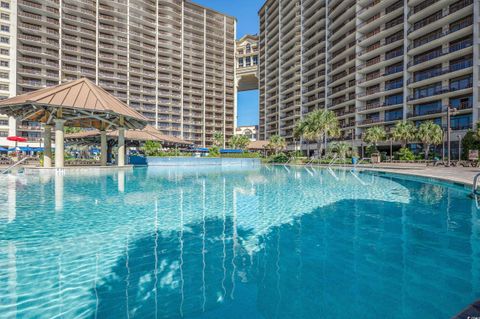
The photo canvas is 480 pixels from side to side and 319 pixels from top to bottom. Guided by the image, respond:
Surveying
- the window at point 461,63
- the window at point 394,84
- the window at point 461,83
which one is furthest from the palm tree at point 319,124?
the window at point 461,63

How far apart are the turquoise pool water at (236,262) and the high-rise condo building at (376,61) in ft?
91.8

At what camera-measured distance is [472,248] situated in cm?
509

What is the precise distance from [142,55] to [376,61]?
61.4m

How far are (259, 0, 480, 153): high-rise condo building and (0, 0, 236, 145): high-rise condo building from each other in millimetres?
21571

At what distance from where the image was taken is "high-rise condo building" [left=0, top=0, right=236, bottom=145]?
190 feet

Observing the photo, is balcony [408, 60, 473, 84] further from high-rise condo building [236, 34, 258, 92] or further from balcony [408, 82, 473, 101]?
high-rise condo building [236, 34, 258, 92]

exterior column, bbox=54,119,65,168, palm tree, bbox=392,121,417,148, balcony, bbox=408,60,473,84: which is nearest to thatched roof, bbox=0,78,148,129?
exterior column, bbox=54,119,65,168

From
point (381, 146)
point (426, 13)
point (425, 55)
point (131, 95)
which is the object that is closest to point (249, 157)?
point (381, 146)

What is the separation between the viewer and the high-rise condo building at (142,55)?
58062mm

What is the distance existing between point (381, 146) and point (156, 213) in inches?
1929

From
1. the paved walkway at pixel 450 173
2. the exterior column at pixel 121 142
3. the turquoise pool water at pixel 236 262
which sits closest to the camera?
the turquoise pool water at pixel 236 262

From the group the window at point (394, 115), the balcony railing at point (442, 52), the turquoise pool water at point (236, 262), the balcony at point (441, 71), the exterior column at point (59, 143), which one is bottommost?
the turquoise pool water at point (236, 262)

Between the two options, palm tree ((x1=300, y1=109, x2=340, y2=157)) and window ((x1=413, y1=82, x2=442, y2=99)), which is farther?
palm tree ((x1=300, y1=109, x2=340, y2=157))

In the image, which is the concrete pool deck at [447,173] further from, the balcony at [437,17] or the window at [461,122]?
the balcony at [437,17]
